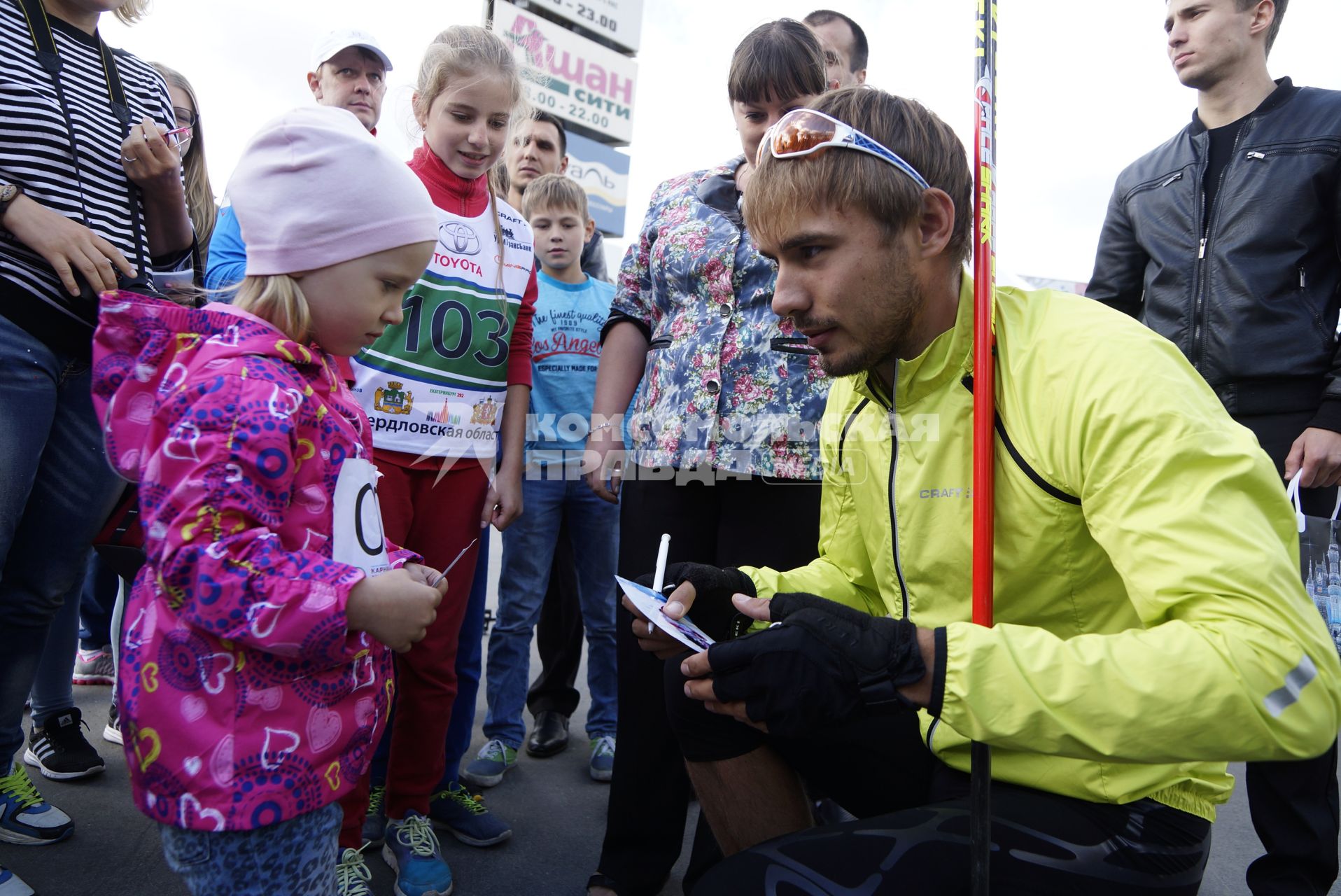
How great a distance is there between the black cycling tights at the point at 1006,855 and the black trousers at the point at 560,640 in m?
2.15

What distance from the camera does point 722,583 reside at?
1680 mm

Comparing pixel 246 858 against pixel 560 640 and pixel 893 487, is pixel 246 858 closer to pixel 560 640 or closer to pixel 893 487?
pixel 893 487

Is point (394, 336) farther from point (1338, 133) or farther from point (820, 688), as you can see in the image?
point (1338, 133)

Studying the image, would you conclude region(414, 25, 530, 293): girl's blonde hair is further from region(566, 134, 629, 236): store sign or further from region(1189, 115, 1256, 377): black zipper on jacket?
region(566, 134, 629, 236): store sign

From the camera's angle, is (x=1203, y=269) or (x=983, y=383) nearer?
(x=983, y=383)

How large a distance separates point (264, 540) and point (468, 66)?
1512mm

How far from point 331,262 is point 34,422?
0.87m

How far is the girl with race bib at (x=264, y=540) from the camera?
1270 millimetres

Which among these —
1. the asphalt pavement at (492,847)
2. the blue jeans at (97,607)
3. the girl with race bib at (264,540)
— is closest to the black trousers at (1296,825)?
the asphalt pavement at (492,847)

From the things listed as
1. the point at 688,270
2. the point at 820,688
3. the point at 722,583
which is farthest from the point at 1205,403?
the point at 688,270

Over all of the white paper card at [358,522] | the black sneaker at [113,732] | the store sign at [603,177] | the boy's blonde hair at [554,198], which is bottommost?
the black sneaker at [113,732]

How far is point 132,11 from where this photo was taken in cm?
231

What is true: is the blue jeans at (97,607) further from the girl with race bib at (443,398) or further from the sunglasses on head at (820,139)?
the sunglasses on head at (820,139)

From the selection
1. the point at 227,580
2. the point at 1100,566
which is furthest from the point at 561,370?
the point at 1100,566
